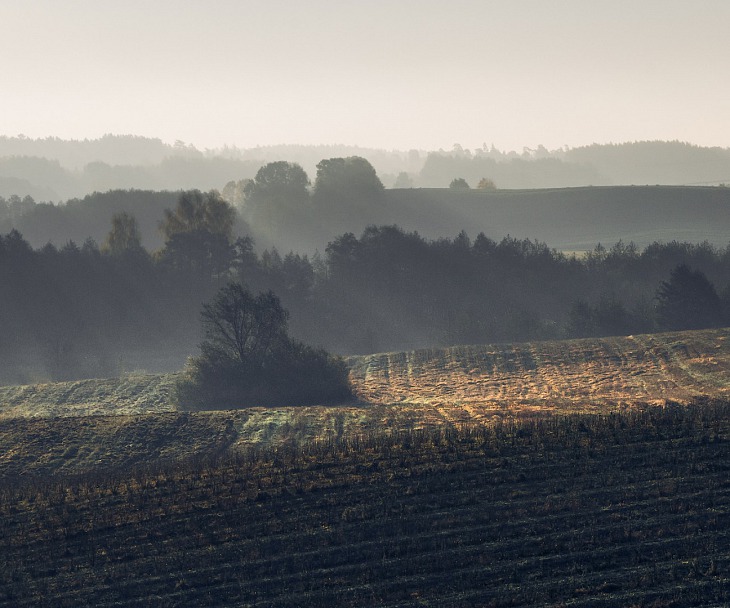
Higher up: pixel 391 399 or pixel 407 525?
pixel 407 525

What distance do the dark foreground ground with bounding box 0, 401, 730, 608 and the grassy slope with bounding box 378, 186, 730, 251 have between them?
10850cm

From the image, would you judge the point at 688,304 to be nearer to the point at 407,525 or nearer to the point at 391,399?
the point at 391,399

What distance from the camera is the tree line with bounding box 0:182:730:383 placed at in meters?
80.8

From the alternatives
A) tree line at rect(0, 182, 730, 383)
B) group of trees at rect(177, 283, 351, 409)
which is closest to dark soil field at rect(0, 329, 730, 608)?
group of trees at rect(177, 283, 351, 409)

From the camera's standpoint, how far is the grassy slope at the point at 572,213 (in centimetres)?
14600

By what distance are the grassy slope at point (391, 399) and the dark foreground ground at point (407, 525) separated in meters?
6.84

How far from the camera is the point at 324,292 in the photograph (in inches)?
3652

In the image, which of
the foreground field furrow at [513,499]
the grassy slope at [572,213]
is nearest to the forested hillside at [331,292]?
the grassy slope at [572,213]

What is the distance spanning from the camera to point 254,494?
3119 cm

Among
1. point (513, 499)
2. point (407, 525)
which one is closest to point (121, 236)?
point (513, 499)

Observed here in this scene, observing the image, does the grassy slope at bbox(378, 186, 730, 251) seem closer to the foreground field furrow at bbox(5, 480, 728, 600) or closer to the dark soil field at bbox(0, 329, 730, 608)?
the dark soil field at bbox(0, 329, 730, 608)

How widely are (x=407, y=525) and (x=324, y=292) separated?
66.2 meters

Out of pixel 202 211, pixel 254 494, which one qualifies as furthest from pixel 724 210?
pixel 254 494

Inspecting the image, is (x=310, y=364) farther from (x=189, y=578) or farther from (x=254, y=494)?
(x=189, y=578)
